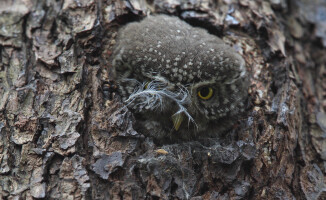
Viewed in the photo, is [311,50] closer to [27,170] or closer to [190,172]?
[190,172]

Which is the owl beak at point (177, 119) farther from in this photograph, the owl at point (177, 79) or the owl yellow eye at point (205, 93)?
the owl yellow eye at point (205, 93)

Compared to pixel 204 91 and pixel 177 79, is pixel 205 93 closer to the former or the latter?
pixel 204 91

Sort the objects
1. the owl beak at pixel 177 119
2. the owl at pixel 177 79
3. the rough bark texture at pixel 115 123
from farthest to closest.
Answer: the owl beak at pixel 177 119 → the owl at pixel 177 79 → the rough bark texture at pixel 115 123

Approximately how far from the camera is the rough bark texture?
241 cm

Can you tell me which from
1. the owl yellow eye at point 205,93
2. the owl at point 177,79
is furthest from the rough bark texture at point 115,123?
the owl yellow eye at point 205,93

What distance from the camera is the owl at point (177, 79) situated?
276 cm

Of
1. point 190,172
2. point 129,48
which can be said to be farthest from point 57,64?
point 190,172

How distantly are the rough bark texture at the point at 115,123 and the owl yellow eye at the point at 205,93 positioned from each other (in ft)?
1.14

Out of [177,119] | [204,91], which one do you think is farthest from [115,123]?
[204,91]

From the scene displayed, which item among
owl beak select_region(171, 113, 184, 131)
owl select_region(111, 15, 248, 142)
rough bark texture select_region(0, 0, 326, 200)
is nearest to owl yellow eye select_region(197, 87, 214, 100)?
owl select_region(111, 15, 248, 142)

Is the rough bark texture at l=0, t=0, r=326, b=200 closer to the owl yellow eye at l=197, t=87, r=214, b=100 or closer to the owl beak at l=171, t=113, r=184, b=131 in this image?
the owl beak at l=171, t=113, r=184, b=131

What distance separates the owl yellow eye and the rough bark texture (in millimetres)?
347

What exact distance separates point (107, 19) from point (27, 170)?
1.42 m

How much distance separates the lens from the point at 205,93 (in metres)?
2.94
